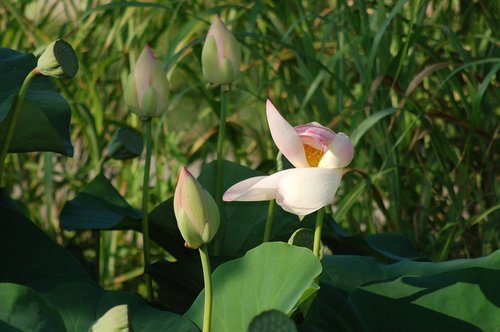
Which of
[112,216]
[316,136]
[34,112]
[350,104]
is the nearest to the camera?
[316,136]

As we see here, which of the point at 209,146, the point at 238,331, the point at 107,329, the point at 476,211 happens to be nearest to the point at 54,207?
the point at 209,146

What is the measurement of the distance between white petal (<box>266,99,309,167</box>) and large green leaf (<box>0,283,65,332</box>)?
0.80 feet

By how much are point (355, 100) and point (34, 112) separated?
0.87 metres

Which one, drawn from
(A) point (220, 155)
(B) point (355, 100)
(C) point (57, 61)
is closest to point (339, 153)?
(C) point (57, 61)

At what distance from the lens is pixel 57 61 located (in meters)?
0.87

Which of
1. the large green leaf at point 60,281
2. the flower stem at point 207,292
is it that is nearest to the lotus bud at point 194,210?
the flower stem at point 207,292

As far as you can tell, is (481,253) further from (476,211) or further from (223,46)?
(223,46)

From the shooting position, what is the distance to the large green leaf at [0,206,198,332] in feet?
2.89

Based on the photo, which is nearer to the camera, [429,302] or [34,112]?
[429,302]

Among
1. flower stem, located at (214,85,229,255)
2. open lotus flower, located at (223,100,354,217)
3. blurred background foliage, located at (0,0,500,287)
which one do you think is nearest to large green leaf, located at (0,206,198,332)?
open lotus flower, located at (223,100,354,217)

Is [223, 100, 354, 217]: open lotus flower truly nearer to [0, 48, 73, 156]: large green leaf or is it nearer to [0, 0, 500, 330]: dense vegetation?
[0, 48, 73, 156]: large green leaf

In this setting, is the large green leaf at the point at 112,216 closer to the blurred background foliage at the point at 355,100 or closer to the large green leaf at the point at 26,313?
the blurred background foliage at the point at 355,100

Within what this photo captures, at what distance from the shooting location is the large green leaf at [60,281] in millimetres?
881

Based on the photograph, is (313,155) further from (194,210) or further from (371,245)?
(371,245)
